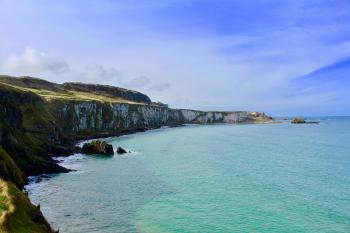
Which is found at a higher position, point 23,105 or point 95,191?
point 23,105

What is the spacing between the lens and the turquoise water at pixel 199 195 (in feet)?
137

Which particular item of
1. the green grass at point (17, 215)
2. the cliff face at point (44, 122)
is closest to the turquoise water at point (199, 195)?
the cliff face at point (44, 122)

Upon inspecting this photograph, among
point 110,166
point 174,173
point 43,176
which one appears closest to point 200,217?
point 174,173

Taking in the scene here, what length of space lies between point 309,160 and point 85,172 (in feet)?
159

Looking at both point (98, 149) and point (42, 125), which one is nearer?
point (98, 149)

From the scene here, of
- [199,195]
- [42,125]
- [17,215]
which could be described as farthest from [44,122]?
[17,215]

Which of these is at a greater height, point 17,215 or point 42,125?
point 42,125

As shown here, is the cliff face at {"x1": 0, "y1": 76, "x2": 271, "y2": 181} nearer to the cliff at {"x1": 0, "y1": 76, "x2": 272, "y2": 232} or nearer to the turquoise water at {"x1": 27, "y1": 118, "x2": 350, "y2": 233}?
the cliff at {"x1": 0, "y1": 76, "x2": 272, "y2": 232}

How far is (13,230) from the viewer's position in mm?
24984

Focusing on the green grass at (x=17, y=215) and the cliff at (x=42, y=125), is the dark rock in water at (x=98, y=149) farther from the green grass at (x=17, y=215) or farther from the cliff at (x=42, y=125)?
the green grass at (x=17, y=215)

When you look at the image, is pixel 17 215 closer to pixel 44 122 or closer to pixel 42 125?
pixel 42 125

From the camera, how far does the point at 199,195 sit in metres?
54.2

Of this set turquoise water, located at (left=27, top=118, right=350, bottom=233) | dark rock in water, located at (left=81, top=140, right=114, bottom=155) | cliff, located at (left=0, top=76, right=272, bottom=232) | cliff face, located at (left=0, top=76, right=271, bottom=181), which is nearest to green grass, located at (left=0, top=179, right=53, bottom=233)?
turquoise water, located at (left=27, top=118, right=350, bottom=233)

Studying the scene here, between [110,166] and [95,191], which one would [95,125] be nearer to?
[110,166]
